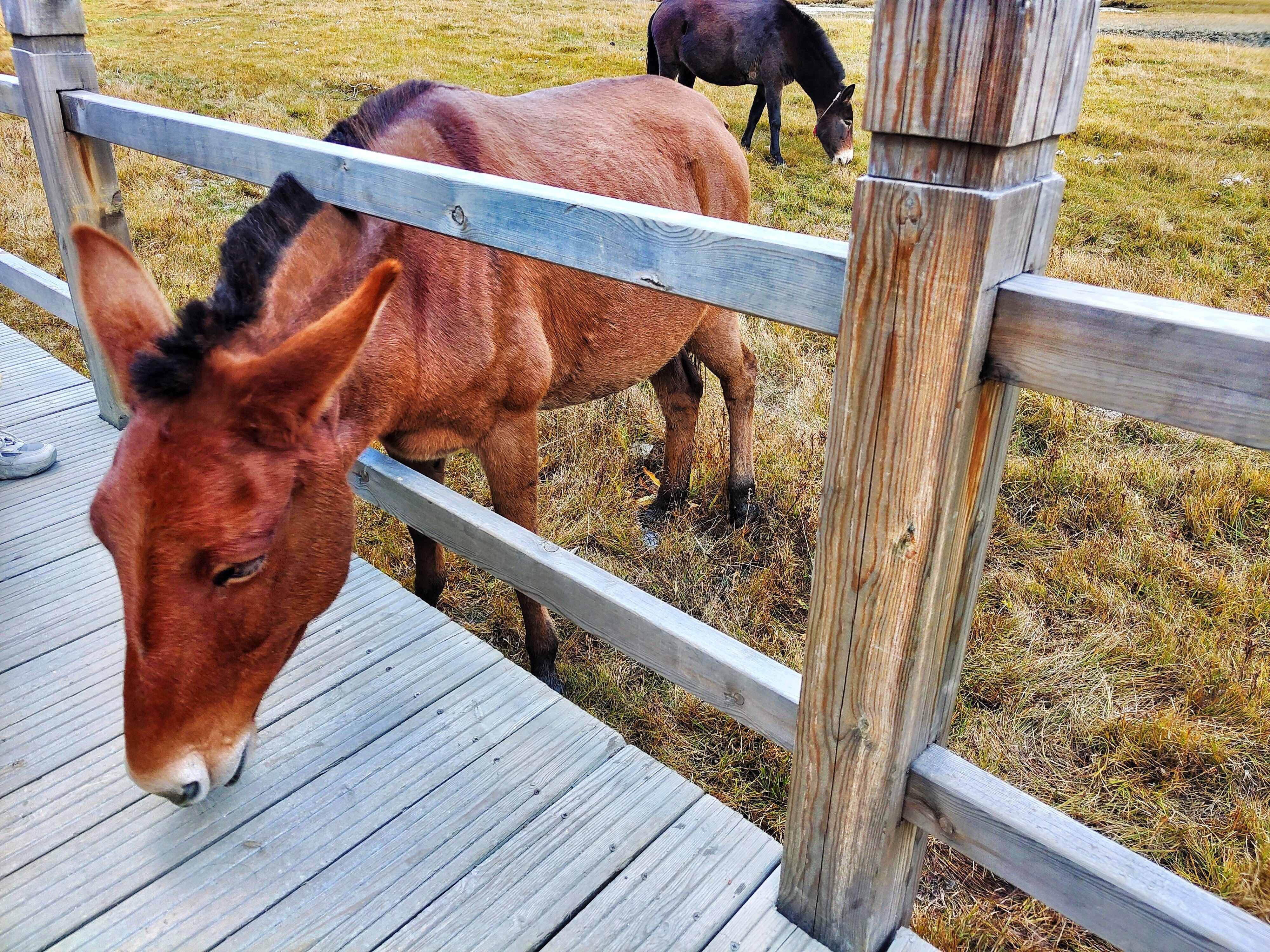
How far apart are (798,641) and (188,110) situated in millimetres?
12245

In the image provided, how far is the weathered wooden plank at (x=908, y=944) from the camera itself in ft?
5.26

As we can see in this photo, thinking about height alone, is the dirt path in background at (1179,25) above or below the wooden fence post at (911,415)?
above

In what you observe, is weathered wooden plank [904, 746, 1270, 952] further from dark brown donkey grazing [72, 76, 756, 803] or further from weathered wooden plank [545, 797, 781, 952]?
dark brown donkey grazing [72, 76, 756, 803]

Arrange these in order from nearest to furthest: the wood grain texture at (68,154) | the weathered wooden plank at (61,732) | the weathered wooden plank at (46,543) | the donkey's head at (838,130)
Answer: the weathered wooden plank at (61,732), the weathered wooden plank at (46,543), the wood grain texture at (68,154), the donkey's head at (838,130)

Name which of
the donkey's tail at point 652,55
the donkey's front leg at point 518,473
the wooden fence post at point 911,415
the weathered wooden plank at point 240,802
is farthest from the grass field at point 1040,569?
the donkey's tail at point 652,55

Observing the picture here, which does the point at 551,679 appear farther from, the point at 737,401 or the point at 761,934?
the point at 737,401

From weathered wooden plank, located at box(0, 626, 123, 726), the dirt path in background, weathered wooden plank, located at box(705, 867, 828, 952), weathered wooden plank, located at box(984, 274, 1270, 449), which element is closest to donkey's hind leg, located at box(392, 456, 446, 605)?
weathered wooden plank, located at box(0, 626, 123, 726)

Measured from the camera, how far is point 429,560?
3.05 meters

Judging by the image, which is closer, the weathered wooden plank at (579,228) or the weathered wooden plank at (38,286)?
the weathered wooden plank at (579,228)

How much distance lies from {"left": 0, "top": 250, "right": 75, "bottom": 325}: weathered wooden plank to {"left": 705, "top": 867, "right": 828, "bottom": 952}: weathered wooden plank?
149 inches

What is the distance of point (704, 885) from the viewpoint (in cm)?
177

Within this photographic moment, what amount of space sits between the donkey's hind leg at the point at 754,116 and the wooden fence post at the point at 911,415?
1098 cm

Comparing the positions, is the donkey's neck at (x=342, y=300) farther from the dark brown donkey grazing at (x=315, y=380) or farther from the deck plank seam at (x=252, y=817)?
the deck plank seam at (x=252, y=817)

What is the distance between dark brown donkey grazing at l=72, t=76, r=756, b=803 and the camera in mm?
1441
